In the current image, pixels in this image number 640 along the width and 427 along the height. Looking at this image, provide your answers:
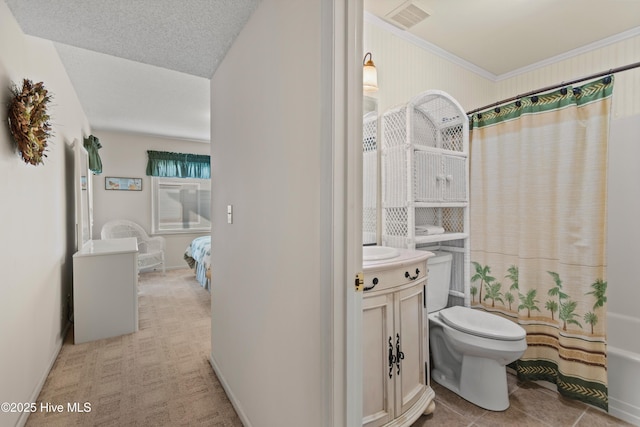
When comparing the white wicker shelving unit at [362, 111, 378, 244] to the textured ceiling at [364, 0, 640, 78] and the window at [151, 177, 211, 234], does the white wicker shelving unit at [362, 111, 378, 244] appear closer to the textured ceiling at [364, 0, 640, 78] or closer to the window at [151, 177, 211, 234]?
the textured ceiling at [364, 0, 640, 78]

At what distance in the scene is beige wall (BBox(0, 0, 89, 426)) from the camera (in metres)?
1.49

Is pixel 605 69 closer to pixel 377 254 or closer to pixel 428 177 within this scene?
pixel 428 177

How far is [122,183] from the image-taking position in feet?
17.1

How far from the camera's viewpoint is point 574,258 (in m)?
1.89

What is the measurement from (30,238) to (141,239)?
3586 millimetres

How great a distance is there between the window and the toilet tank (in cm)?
497

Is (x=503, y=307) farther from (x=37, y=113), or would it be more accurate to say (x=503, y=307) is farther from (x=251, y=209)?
(x=37, y=113)

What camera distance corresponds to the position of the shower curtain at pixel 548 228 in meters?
1.80

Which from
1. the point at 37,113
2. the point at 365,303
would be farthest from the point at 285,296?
the point at 37,113

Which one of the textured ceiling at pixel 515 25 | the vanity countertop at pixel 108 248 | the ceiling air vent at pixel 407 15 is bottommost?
the vanity countertop at pixel 108 248

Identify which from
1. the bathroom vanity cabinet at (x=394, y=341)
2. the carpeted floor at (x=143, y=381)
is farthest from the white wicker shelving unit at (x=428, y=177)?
the carpeted floor at (x=143, y=381)

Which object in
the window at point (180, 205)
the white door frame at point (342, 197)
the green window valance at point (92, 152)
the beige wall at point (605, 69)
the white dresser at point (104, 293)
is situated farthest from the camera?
the window at point (180, 205)

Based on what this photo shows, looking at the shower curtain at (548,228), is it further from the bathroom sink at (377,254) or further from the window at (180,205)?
the window at (180,205)

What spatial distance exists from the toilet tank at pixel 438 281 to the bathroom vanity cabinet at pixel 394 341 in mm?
495
